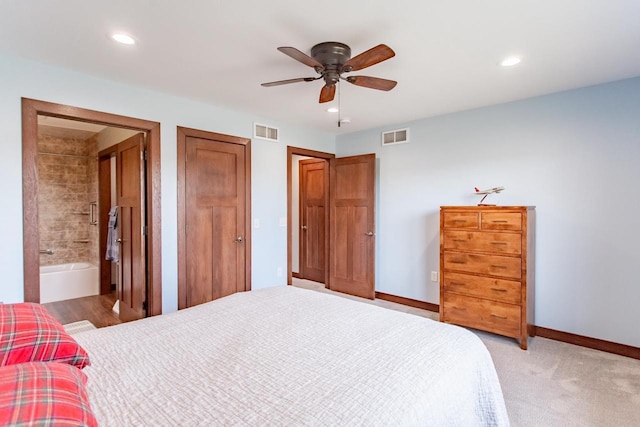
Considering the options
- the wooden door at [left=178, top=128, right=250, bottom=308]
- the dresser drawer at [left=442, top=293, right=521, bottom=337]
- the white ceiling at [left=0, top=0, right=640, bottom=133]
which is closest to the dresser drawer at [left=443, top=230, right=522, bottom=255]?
the dresser drawer at [left=442, top=293, right=521, bottom=337]

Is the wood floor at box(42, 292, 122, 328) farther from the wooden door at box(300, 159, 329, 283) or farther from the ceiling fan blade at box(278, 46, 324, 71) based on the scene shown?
the ceiling fan blade at box(278, 46, 324, 71)

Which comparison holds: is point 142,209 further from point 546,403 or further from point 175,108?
point 546,403

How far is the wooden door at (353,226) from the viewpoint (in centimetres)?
441

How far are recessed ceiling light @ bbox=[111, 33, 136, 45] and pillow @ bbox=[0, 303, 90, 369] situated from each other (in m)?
1.75

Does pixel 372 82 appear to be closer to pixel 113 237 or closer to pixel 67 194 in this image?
pixel 113 237

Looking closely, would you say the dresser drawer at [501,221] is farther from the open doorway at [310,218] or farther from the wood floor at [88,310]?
the wood floor at [88,310]

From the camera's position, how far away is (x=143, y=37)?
207cm

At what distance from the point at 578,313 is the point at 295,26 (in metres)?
3.57

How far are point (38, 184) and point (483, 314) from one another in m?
4.22

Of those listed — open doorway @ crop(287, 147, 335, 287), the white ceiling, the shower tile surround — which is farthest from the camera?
open doorway @ crop(287, 147, 335, 287)

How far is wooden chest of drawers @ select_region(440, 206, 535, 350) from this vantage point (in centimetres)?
291

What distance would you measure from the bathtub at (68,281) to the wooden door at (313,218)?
10.7 feet

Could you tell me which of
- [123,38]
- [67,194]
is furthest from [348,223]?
[67,194]

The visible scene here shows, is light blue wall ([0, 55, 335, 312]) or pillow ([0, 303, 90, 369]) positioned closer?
pillow ([0, 303, 90, 369])
